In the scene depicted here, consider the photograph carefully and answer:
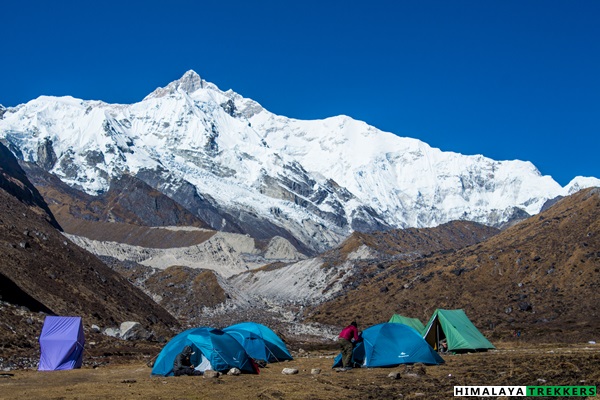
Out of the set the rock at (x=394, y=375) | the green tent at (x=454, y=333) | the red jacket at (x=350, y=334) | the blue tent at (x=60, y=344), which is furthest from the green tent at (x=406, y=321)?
the blue tent at (x=60, y=344)

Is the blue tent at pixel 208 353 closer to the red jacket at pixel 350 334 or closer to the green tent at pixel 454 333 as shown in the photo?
the red jacket at pixel 350 334

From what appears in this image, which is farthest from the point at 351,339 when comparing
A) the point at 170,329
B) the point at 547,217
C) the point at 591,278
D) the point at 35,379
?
the point at 547,217

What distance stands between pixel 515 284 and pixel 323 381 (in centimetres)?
4390

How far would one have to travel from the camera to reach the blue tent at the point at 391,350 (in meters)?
28.3

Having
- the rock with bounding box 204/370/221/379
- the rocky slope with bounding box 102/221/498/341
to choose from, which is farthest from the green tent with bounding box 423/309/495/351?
the rocky slope with bounding box 102/221/498/341

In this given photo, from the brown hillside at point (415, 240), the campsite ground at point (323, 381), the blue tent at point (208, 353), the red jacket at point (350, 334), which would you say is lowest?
the campsite ground at point (323, 381)

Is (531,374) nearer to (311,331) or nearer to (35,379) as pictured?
(35,379)

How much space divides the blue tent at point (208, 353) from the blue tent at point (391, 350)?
382 centimetres

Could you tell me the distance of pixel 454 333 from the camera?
115ft

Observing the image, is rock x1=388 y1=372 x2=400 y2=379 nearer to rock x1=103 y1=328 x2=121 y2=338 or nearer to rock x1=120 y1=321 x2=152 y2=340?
rock x1=120 y1=321 x2=152 y2=340

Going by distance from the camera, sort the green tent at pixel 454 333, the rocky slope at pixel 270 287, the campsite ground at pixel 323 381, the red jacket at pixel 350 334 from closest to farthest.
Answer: the campsite ground at pixel 323 381
the red jacket at pixel 350 334
the green tent at pixel 454 333
the rocky slope at pixel 270 287

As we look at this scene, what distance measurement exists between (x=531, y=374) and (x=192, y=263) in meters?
143

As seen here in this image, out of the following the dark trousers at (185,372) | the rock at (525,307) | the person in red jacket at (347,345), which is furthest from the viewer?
the rock at (525,307)

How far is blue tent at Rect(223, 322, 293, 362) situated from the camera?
33.8 metres
